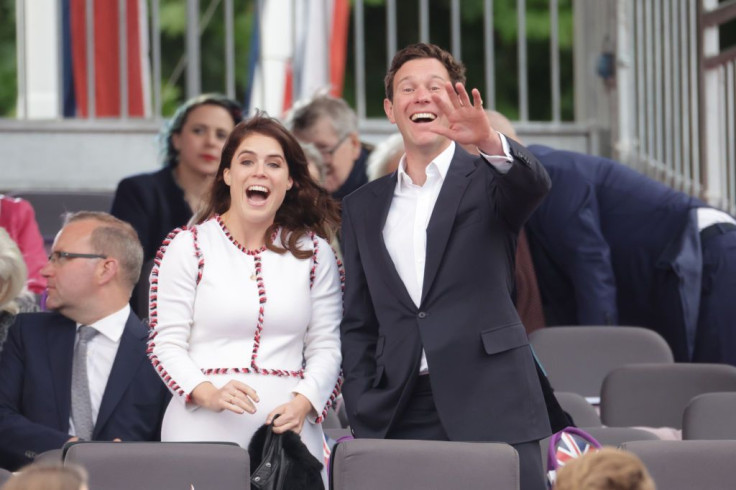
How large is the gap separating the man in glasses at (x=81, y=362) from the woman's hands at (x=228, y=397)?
52 cm

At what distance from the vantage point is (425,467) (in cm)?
285

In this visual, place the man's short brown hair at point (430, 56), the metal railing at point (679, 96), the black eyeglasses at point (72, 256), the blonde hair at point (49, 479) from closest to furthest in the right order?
the blonde hair at point (49, 479), the man's short brown hair at point (430, 56), the black eyeglasses at point (72, 256), the metal railing at point (679, 96)

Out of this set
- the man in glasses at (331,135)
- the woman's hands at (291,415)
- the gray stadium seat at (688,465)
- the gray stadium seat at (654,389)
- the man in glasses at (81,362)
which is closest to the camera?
the gray stadium seat at (688,465)

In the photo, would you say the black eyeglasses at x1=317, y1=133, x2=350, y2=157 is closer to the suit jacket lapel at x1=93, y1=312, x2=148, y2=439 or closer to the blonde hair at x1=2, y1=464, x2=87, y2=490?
the suit jacket lapel at x1=93, y1=312, x2=148, y2=439

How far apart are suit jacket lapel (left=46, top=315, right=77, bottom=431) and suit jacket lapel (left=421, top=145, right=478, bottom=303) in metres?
1.06

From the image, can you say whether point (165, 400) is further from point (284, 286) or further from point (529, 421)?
point (529, 421)

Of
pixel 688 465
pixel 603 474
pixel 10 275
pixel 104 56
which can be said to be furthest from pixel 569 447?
pixel 104 56

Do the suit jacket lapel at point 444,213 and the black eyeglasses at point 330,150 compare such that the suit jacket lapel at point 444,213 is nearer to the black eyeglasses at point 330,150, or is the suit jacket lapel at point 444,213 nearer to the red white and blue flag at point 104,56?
the black eyeglasses at point 330,150

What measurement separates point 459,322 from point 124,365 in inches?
39.9

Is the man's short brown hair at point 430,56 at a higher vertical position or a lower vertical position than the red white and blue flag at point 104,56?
lower

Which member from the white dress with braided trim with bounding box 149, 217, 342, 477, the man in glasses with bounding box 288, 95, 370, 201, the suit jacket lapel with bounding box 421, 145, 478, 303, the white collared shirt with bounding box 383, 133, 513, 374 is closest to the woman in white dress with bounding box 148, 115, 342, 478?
the white dress with braided trim with bounding box 149, 217, 342, 477

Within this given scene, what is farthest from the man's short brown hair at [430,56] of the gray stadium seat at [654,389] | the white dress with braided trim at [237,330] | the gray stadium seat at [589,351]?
the gray stadium seat at [589,351]

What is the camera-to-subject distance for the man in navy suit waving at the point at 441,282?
3.08 meters

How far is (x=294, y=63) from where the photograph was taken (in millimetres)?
7230
